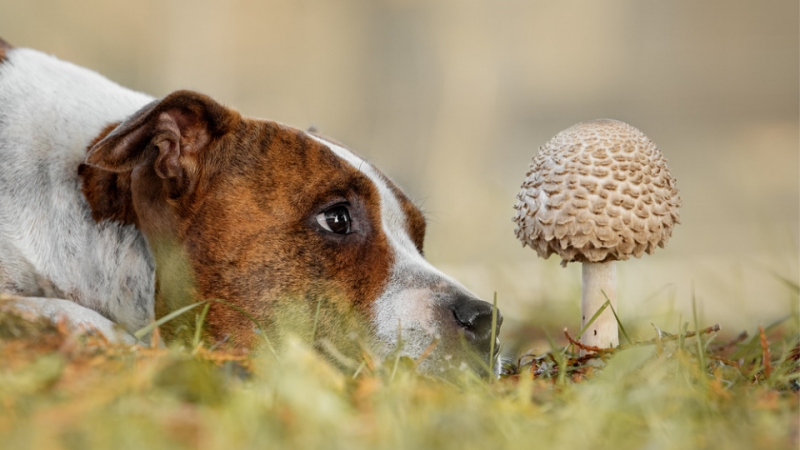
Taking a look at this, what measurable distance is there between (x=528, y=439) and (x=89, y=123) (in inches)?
78.3

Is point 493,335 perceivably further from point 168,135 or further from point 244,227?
point 168,135

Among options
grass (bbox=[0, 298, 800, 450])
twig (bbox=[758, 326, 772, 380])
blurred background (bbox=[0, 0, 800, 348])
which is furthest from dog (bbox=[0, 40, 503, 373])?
blurred background (bbox=[0, 0, 800, 348])

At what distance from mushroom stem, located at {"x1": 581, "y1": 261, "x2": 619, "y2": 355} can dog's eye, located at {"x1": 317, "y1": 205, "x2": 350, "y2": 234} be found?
76cm

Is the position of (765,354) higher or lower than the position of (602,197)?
lower

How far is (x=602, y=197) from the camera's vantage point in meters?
1.99

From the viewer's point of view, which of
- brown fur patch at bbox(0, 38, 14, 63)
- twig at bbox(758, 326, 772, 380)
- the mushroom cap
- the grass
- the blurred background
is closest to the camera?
the grass

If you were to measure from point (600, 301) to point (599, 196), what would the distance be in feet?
1.26

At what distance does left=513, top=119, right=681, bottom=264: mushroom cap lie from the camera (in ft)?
6.54

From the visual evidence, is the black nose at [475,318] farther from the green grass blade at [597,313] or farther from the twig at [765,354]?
the twig at [765,354]

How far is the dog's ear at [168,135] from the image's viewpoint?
2076mm

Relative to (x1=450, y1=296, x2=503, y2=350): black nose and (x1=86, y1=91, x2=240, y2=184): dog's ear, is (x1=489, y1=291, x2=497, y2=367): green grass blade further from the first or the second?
(x1=86, y1=91, x2=240, y2=184): dog's ear

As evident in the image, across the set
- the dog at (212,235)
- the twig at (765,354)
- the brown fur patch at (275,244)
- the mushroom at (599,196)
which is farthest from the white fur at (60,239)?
the twig at (765,354)

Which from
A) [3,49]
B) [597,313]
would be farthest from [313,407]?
[3,49]

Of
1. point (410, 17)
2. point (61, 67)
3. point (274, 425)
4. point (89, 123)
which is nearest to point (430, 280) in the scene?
point (274, 425)
